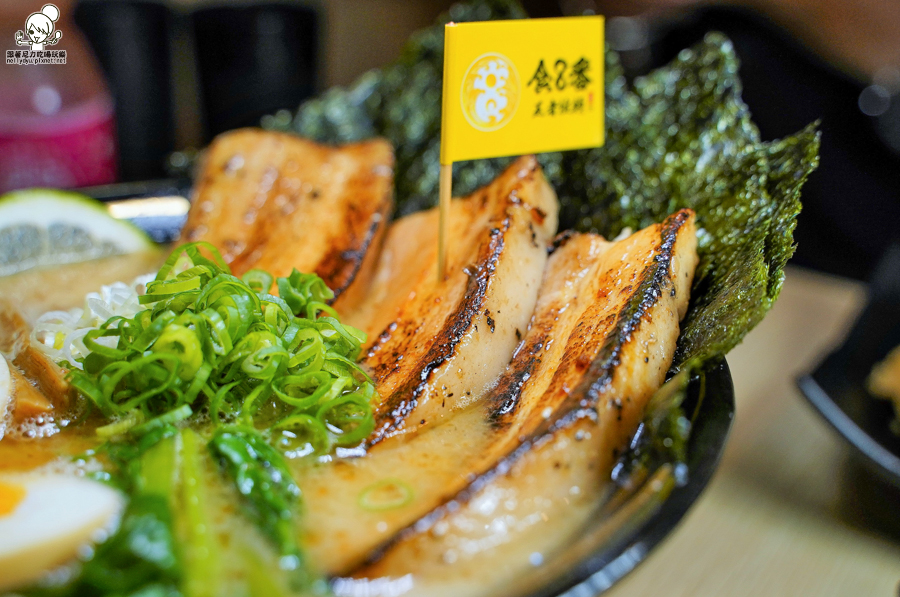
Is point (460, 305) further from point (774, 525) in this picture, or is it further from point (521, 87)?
point (774, 525)

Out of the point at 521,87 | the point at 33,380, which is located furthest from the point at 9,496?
the point at 521,87

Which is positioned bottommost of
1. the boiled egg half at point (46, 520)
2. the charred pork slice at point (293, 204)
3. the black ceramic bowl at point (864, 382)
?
the black ceramic bowl at point (864, 382)

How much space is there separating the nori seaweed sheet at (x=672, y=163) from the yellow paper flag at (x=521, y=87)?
0.39 m

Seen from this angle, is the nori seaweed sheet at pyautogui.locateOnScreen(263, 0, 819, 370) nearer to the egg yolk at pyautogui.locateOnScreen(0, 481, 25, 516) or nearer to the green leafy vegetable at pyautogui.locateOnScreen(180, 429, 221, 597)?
the green leafy vegetable at pyautogui.locateOnScreen(180, 429, 221, 597)

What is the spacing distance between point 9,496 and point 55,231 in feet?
5.34

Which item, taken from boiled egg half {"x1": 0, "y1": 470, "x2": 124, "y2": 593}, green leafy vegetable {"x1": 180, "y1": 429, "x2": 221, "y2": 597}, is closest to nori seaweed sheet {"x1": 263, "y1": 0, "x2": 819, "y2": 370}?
green leafy vegetable {"x1": 180, "y1": 429, "x2": 221, "y2": 597}

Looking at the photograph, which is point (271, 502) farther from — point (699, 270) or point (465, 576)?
point (699, 270)

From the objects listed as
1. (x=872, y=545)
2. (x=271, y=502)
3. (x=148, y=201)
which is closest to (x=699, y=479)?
(x=271, y=502)

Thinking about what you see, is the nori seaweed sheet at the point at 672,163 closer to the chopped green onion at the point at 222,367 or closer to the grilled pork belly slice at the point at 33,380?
the chopped green onion at the point at 222,367

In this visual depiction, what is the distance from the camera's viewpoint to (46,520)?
101 centimetres

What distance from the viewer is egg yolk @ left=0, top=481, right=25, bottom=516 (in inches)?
40.6

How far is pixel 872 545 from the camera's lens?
200 centimetres

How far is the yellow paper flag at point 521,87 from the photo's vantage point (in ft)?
5.29

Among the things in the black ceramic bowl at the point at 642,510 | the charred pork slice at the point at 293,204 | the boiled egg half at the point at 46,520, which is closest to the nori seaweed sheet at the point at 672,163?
the black ceramic bowl at the point at 642,510
